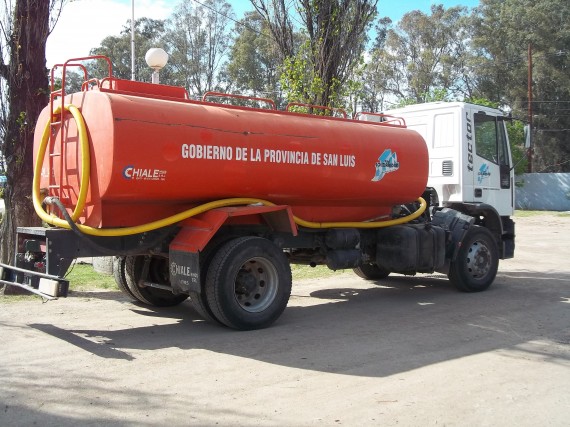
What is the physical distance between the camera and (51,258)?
21.7 feet

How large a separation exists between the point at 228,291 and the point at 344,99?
823 centimetres

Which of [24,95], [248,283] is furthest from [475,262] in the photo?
[24,95]

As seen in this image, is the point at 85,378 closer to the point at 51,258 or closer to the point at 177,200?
the point at 51,258

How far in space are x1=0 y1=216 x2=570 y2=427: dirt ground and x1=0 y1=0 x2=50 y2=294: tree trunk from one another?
6.05ft

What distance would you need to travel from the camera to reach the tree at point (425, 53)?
188 feet

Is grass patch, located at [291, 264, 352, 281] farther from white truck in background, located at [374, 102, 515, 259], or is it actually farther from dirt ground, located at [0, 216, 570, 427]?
white truck in background, located at [374, 102, 515, 259]

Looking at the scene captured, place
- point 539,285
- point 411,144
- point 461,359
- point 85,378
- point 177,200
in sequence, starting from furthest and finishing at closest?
point 539,285, point 411,144, point 177,200, point 461,359, point 85,378

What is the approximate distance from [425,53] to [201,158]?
54.8 meters

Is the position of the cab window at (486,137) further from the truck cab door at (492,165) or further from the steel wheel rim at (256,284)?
the steel wheel rim at (256,284)

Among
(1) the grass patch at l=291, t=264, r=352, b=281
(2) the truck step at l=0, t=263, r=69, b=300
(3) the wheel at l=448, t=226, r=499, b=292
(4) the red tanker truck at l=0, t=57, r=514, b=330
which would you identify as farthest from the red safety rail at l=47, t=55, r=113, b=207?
(3) the wheel at l=448, t=226, r=499, b=292

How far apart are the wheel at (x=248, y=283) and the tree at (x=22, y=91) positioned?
4.20 metres

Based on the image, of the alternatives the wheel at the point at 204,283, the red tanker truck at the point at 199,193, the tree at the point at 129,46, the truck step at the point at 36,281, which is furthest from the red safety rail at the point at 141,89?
the tree at the point at 129,46

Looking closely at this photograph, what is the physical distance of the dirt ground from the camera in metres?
4.74

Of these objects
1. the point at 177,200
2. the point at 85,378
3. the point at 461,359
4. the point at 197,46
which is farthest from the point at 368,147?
the point at 197,46
